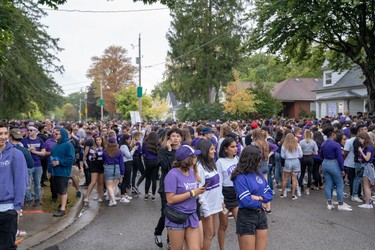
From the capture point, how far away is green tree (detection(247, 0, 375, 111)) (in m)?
20.4

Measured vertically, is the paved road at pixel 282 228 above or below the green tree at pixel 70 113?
below

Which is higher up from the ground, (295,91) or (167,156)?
(295,91)

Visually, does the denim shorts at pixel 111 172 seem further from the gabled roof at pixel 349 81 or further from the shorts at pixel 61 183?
the gabled roof at pixel 349 81

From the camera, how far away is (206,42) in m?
39.6

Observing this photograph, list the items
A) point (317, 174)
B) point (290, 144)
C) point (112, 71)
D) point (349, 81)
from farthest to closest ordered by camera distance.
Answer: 1. point (112, 71)
2. point (349, 81)
3. point (317, 174)
4. point (290, 144)

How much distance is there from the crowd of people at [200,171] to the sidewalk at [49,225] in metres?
0.40

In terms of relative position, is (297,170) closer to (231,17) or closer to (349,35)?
(349,35)

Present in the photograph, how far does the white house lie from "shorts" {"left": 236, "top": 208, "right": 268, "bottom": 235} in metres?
30.6

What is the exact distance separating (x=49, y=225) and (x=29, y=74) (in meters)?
19.4

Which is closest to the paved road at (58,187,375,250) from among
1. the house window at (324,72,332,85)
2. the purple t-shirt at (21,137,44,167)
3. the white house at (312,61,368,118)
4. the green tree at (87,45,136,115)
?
the purple t-shirt at (21,137,44,167)

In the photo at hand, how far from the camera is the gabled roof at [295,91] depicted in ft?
162

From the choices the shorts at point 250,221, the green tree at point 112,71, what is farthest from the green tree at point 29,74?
the green tree at point 112,71

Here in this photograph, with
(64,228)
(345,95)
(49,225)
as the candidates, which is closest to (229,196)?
(64,228)

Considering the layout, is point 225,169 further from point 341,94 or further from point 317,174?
point 341,94
